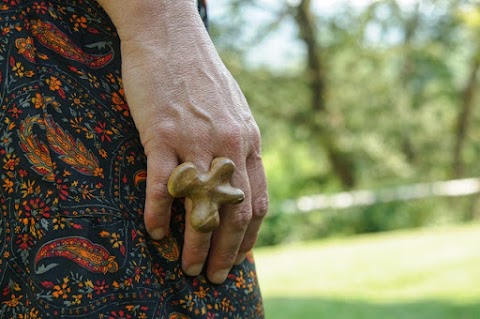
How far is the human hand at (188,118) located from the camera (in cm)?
108

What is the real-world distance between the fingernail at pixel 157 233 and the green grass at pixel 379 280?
4.93 m

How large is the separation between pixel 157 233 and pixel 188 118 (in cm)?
16

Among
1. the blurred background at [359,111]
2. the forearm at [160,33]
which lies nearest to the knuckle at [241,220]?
the forearm at [160,33]

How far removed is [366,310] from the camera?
6.50 meters

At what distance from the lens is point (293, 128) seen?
2028cm

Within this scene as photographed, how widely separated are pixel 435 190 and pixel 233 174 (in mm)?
18805

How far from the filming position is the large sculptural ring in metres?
1.06

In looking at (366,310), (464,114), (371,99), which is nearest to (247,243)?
(366,310)

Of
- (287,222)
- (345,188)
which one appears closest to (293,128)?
(345,188)

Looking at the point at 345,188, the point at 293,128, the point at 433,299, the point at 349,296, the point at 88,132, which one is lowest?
the point at 345,188

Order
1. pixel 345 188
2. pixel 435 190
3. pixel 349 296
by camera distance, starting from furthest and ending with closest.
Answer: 1. pixel 345 188
2. pixel 435 190
3. pixel 349 296

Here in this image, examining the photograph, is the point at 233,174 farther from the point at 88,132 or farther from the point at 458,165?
the point at 458,165

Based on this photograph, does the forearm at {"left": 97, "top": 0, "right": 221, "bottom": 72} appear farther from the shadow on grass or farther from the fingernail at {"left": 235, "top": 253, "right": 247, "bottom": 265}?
the shadow on grass

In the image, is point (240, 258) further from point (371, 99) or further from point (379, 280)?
point (371, 99)
